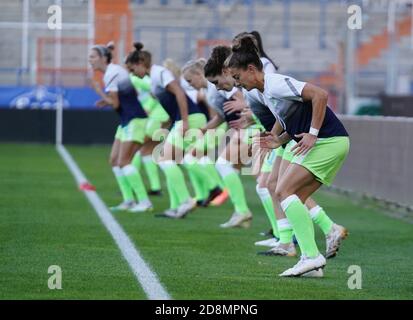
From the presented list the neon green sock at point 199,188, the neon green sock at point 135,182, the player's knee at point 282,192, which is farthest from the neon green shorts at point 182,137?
the player's knee at point 282,192

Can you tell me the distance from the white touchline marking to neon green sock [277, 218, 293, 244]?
1391 millimetres

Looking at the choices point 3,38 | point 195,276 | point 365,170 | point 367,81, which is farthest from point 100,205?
point 367,81

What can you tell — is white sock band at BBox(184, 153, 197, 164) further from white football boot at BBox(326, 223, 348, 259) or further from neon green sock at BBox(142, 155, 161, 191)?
white football boot at BBox(326, 223, 348, 259)

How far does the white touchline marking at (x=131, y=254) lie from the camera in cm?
833

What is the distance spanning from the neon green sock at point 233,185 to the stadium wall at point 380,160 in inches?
108

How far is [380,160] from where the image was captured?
17.3 m

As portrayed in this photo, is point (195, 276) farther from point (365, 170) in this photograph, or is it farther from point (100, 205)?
point (365, 170)

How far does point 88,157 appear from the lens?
89.5 feet

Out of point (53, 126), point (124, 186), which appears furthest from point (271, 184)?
point (53, 126)

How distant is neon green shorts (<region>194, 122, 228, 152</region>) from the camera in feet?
49.7

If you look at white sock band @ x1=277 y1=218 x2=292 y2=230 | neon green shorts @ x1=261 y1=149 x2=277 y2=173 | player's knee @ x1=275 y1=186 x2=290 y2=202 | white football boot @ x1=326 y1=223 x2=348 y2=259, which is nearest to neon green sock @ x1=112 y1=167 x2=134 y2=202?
neon green shorts @ x1=261 y1=149 x2=277 y2=173

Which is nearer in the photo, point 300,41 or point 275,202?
point 275,202

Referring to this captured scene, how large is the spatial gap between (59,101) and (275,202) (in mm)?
21200

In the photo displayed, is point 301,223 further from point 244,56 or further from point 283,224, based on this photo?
point 283,224
